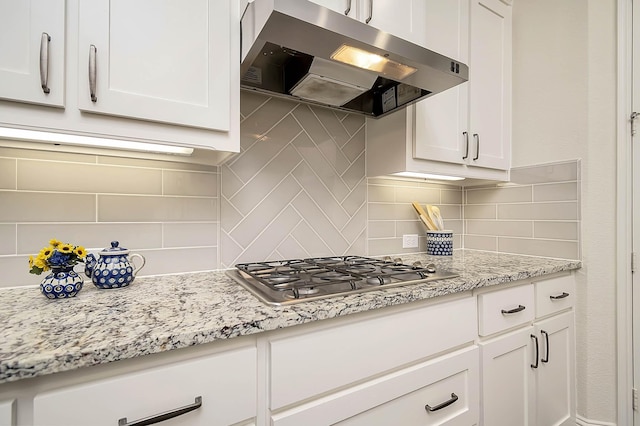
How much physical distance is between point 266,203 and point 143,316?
30.0 inches

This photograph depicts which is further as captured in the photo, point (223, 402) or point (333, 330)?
point (333, 330)

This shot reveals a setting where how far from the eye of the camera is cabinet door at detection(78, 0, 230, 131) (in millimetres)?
801

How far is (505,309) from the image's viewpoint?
4.06ft

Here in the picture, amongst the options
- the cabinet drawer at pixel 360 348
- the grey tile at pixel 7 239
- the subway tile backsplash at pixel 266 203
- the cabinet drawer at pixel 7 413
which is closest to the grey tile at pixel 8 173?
the subway tile backsplash at pixel 266 203

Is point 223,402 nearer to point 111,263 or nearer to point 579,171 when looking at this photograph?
point 111,263

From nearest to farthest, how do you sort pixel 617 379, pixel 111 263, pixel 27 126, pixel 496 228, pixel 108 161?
pixel 27 126
pixel 111 263
pixel 108 161
pixel 617 379
pixel 496 228

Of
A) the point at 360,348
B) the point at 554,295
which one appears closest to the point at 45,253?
the point at 360,348

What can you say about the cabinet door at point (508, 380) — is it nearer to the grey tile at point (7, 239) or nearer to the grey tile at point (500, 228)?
the grey tile at point (500, 228)

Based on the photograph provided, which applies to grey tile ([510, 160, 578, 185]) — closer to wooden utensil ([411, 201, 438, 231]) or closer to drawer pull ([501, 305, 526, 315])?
wooden utensil ([411, 201, 438, 231])

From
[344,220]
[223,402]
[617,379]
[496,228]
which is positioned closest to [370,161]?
[344,220]

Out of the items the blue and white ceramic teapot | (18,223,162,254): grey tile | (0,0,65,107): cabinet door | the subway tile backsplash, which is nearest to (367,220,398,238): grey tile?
the subway tile backsplash

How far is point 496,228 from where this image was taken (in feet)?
6.42

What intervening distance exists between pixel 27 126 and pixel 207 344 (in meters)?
0.69

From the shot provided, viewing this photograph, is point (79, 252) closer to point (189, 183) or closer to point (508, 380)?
point (189, 183)
